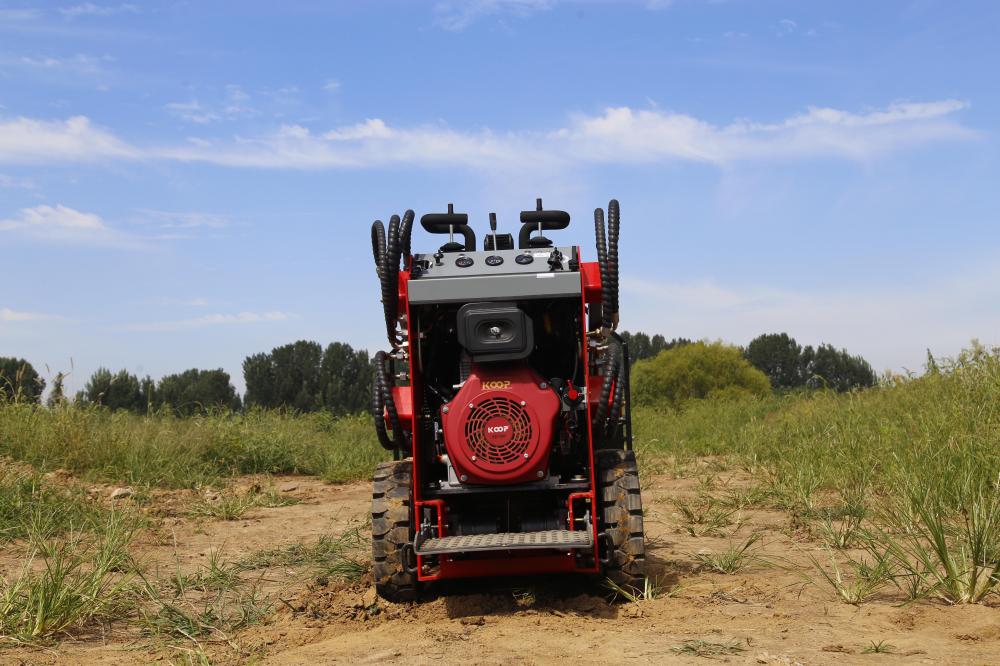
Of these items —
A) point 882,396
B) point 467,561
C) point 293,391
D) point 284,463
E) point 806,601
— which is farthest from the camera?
point 293,391

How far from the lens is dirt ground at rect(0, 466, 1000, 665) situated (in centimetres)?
360

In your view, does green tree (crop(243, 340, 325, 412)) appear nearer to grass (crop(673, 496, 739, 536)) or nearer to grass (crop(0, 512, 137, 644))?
grass (crop(673, 496, 739, 536))

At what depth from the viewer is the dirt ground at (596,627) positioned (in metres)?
3.60

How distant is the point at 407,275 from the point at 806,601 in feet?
8.44

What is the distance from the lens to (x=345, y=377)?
1374 inches

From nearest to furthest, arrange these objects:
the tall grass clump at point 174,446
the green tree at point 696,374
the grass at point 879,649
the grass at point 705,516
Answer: the grass at point 879,649, the grass at point 705,516, the tall grass clump at point 174,446, the green tree at point 696,374

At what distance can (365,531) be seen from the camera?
739cm

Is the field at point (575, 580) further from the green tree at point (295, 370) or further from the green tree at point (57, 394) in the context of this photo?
the green tree at point (295, 370)

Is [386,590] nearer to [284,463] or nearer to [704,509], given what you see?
[704,509]

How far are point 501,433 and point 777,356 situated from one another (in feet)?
116

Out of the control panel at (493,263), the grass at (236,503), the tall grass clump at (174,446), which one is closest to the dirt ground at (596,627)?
the control panel at (493,263)

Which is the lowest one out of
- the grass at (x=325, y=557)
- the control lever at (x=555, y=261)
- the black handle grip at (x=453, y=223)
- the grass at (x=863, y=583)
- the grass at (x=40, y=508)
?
the grass at (x=325, y=557)

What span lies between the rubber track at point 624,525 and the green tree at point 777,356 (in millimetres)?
33919

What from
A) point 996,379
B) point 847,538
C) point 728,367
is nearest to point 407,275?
point 847,538
